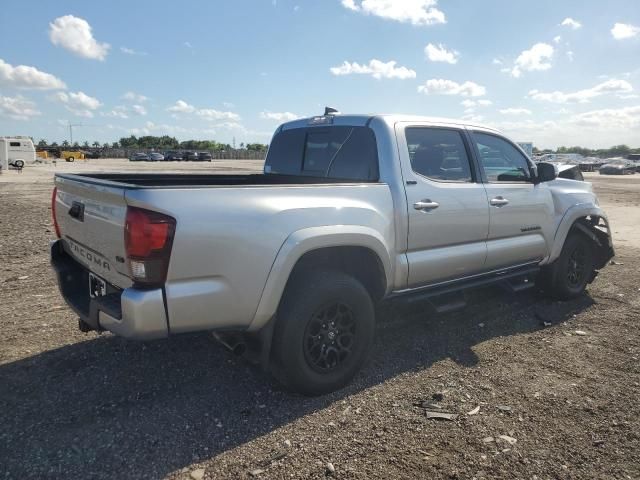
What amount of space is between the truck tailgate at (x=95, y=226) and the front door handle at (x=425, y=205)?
2.10m

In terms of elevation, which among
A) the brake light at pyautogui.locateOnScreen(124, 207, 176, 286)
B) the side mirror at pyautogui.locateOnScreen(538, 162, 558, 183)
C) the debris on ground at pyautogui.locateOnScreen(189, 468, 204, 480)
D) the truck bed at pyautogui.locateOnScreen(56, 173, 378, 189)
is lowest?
the debris on ground at pyautogui.locateOnScreen(189, 468, 204, 480)

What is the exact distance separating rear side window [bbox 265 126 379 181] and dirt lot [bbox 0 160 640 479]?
5.10ft

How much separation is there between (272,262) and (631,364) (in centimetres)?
311

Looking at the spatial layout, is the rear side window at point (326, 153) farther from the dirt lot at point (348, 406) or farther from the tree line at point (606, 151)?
the tree line at point (606, 151)

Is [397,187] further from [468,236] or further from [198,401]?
[198,401]

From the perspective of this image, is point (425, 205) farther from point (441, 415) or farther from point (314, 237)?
point (441, 415)

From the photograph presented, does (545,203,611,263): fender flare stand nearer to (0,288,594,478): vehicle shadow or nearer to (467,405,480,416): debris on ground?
(0,288,594,478): vehicle shadow

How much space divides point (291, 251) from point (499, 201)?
238cm

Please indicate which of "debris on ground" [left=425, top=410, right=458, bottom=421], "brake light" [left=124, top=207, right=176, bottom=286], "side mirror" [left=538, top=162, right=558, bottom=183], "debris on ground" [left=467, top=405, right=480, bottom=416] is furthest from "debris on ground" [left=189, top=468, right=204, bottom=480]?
"side mirror" [left=538, top=162, right=558, bottom=183]

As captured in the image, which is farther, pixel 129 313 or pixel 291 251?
pixel 291 251

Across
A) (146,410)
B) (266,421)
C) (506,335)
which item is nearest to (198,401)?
(146,410)

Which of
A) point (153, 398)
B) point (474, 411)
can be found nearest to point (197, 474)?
point (153, 398)

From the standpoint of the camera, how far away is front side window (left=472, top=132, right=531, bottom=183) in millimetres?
4477

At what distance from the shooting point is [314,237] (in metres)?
3.03
